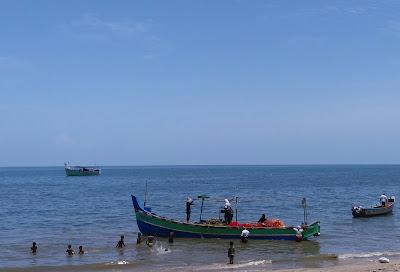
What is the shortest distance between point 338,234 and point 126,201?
36332 millimetres

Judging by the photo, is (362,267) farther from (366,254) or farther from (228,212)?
(228,212)

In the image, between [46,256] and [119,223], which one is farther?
Answer: [119,223]

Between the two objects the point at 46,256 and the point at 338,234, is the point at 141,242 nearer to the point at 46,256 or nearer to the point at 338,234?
the point at 46,256

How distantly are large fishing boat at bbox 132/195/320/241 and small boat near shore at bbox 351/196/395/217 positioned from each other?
15.7 meters

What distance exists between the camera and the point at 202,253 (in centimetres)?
3022

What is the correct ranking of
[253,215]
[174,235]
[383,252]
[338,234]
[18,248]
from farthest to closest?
[253,215]
[338,234]
[174,235]
[18,248]
[383,252]

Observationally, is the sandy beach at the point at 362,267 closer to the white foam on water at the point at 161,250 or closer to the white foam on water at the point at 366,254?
the white foam on water at the point at 366,254

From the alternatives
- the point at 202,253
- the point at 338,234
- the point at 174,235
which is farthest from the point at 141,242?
the point at 338,234

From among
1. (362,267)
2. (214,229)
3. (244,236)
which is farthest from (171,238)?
→ (362,267)

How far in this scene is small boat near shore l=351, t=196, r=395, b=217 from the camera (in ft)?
156

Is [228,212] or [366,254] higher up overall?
[228,212]

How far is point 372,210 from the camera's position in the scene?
48.4 m

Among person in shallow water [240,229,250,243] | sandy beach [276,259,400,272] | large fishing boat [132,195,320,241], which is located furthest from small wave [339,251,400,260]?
person in shallow water [240,229,250,243]

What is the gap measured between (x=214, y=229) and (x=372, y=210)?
2027cm
